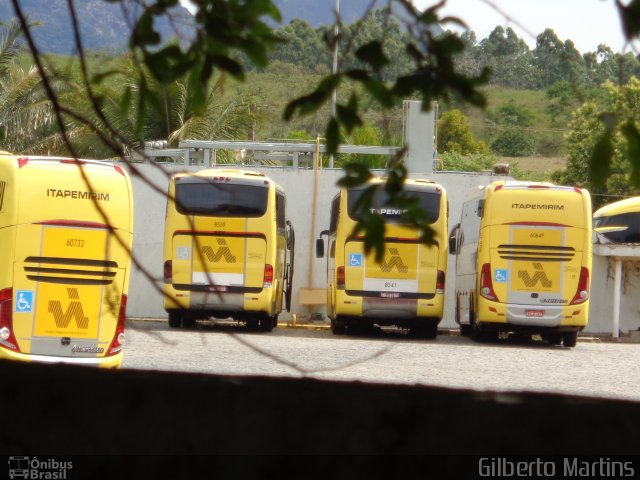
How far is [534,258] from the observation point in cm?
2275

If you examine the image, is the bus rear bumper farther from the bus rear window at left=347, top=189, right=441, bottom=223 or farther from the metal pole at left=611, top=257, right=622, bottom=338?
the bus rear window at left=347, top=189, right=441, bottom=223

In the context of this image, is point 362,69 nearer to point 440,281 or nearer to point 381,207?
point 381,207

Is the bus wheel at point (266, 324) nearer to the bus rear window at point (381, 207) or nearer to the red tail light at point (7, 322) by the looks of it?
the red tail light at point (7, 322)

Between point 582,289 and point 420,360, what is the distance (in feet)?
15.6

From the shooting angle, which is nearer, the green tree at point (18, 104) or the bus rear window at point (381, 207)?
the bus rear window at point (381, 207)

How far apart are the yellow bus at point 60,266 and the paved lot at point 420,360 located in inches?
32.7

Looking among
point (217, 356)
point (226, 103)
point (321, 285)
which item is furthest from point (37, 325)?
point (226, 103)

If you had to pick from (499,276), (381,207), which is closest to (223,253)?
(499,276)

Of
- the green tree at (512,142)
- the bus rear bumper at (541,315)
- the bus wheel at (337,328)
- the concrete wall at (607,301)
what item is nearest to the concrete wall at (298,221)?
the concrete wall at (607,301)

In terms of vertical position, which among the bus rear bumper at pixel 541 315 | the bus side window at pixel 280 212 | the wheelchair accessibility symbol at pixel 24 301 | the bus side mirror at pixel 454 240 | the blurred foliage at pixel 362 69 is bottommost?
the bus rear bumper at pixel 541 315

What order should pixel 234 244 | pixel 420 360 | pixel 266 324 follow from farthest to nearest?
pixel 266 324 → pixel 234 244 → pixel 420 360

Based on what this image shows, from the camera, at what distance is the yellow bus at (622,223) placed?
3017 centimetres

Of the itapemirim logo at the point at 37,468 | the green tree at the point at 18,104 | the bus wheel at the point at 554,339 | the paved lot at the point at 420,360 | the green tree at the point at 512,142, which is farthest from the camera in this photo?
the green tree at the point at 512,142

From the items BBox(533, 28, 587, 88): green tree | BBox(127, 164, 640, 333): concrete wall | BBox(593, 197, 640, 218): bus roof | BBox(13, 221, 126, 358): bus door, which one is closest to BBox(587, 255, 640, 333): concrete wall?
BBox(127, 164, 640, 333): concrete wall
